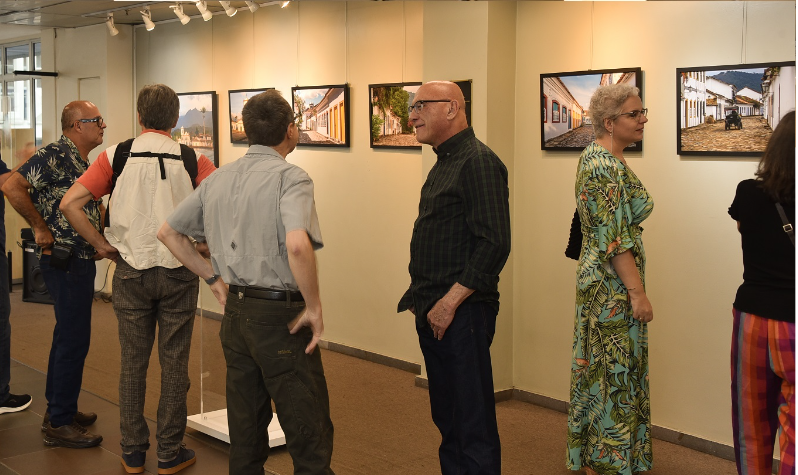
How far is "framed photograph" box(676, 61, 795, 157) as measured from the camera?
413 centimetres

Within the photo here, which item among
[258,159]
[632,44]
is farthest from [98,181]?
[632,44]

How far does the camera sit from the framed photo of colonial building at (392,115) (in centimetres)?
639

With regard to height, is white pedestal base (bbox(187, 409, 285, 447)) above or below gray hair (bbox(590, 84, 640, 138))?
below

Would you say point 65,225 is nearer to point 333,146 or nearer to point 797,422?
point 333,146

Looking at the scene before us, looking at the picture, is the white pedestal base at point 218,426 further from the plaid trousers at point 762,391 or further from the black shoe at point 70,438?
the plaid trousers at point 762,391

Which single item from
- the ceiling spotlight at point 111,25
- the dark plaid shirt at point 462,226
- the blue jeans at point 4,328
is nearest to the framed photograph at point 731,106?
the dark plaid shirt at point 462,226

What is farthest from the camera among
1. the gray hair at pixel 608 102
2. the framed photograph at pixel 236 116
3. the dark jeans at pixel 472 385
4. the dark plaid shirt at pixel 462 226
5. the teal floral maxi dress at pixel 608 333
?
the framed photograph at pixel 236 116

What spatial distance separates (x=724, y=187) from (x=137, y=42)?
281 inches

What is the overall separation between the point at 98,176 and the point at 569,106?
2.68m

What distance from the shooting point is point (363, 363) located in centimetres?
680

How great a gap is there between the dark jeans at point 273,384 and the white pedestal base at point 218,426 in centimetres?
133

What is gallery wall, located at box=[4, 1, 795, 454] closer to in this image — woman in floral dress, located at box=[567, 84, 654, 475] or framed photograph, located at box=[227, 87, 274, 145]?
framed photograph, located at box=[227, 87, 274, 145]

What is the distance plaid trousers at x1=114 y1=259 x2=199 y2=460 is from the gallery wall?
941 millimetres

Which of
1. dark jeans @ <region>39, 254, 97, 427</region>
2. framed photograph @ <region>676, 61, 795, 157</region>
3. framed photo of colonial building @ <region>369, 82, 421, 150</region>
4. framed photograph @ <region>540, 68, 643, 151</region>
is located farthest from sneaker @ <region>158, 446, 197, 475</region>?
framed photograph @ <region>676, 61, 795, 157</region>
